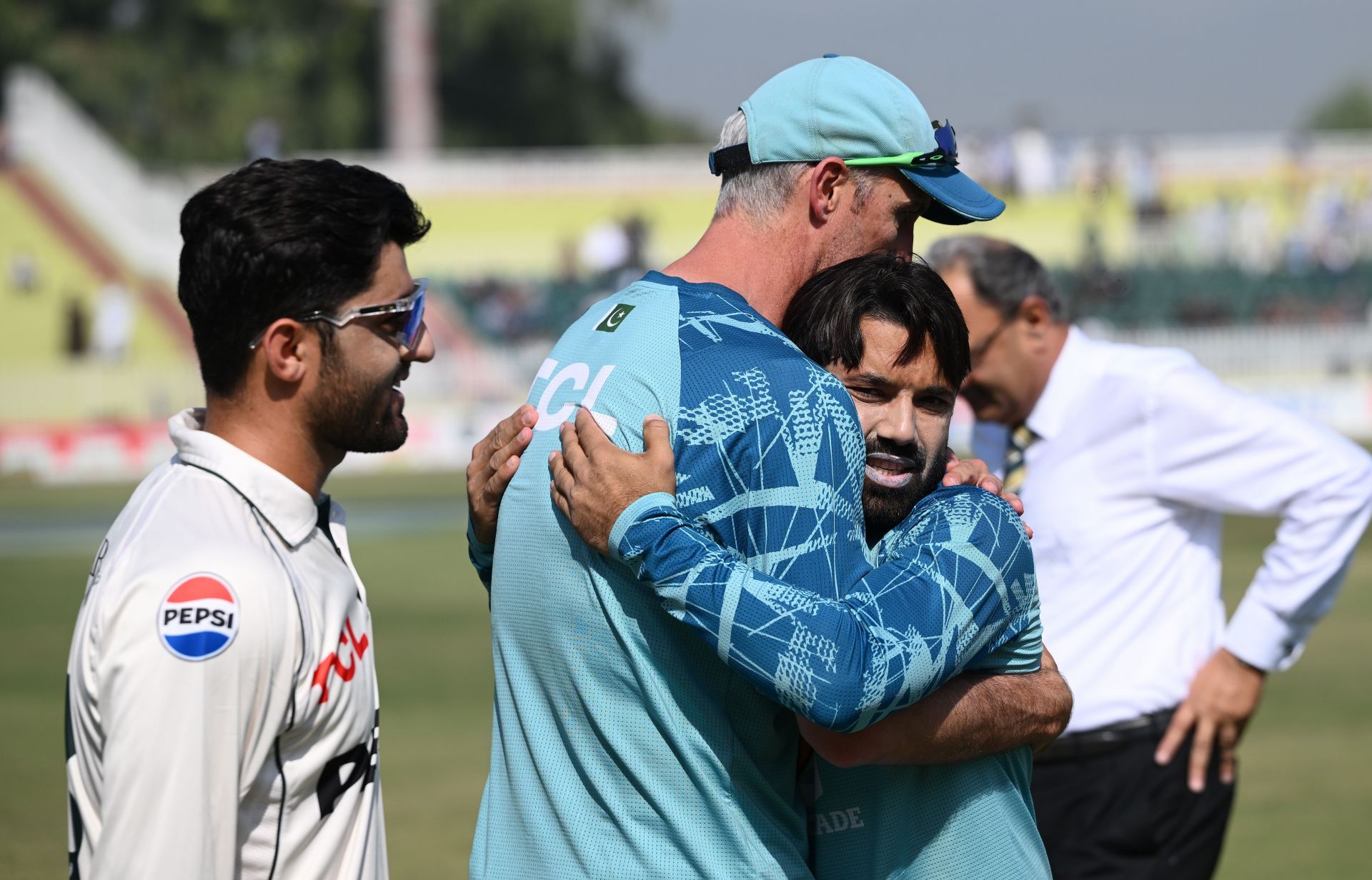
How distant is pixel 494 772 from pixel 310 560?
1.61ft

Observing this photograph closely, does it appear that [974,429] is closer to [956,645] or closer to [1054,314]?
[1054,314]

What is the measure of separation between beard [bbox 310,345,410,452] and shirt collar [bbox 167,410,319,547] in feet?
0.46

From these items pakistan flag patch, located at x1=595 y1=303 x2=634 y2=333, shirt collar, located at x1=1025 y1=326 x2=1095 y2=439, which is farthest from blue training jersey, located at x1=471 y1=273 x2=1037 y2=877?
shirt collar, located at x1=1025 y1=326 x2=1095 y2=439

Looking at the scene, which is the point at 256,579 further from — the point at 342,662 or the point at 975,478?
the point at 975,478

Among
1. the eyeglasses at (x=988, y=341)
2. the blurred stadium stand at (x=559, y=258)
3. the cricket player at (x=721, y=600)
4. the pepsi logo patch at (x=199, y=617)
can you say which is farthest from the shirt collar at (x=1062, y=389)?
the blurred stadium stand at (x=559, y=258)

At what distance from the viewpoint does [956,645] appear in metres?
2.30

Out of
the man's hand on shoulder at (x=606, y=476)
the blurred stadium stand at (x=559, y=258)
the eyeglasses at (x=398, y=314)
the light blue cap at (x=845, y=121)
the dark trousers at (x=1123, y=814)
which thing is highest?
the light blue cap at (x=845, y=121)

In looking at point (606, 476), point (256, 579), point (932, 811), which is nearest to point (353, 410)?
point (256, 579)

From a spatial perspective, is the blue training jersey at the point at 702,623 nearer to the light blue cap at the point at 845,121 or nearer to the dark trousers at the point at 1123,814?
the light blue cap at the point at 845,121

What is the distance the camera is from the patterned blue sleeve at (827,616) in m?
2.18

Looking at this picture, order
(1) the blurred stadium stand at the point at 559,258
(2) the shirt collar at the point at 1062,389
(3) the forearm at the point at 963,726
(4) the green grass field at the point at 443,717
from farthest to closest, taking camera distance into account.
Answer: (1) the blurred stadium stand at the point at 559,258, (4) the green grass field at the point at 443,717, (2) the shirt collar at the point at 1062,389, (3) the forearm at the point at 963,726

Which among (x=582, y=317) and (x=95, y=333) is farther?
(x=95, y=333)

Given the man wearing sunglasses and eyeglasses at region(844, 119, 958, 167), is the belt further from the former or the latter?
the man wearing sunglasses

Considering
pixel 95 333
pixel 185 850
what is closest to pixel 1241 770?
pixel 185 850
